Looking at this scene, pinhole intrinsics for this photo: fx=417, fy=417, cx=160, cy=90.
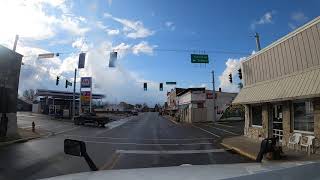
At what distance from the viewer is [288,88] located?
67.2 ft

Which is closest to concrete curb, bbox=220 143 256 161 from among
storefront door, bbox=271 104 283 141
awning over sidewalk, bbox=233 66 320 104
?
storefront door, bbox=271 104 283 141

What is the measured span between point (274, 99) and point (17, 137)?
17.0 metres

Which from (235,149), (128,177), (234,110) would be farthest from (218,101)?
(128,177)

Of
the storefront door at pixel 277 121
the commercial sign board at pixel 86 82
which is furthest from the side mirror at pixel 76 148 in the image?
the commercial sign board at pixel 86 82

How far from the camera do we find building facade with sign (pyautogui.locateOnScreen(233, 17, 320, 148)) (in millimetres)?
18562

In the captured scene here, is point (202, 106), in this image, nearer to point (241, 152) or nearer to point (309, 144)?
point (241, 152)

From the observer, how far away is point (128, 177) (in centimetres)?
393

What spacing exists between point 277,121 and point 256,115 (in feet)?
13.8

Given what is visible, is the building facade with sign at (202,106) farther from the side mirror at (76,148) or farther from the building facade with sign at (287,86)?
the side mirror at (76,148)

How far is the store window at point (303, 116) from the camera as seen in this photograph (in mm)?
19609

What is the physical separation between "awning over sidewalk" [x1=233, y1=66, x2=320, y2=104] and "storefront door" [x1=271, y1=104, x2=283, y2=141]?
3.31 feet

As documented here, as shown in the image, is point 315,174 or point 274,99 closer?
point 315,174

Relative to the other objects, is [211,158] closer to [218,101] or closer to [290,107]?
[290,107]

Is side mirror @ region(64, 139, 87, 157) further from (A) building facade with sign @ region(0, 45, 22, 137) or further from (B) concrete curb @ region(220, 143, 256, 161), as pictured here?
(A) building facade with sign @ region(0, 45, 22, 137)
